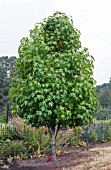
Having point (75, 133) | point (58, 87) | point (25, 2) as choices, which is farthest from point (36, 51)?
point (75, 133)

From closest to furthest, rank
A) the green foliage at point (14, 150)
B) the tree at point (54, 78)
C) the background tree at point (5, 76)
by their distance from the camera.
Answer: the tree at point (54, 78) < the green foliage at point (14, 150) < the background tree at point (5, 76)

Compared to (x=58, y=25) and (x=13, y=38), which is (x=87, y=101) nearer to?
(x=58, y=25)

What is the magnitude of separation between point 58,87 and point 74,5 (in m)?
4.20

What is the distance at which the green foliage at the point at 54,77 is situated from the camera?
642 cm

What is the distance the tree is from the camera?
642 cm

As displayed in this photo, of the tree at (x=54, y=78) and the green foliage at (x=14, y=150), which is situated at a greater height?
the tree at (x=54, y=78)

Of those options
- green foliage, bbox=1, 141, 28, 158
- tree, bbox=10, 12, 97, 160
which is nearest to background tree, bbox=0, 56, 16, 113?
green foliage, bbox=1, 141, 28, 158

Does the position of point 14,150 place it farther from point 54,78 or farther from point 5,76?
point 5,76

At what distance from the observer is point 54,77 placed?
6402mm

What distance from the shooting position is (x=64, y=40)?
6.97 meters

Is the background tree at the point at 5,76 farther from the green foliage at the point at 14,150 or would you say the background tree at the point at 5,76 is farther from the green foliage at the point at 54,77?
the green foliage at the point at 54,77

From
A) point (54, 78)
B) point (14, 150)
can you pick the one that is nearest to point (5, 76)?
point (14, 150)

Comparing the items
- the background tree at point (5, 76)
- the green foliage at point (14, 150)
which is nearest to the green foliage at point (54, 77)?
the green foliage at point (14, 150)

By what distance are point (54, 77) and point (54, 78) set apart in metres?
0.04
